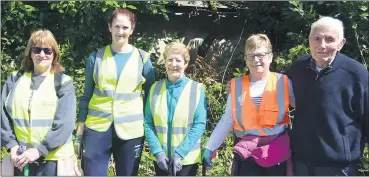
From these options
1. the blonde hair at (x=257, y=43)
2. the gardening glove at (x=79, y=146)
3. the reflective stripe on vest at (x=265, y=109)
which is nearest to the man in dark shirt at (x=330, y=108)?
the reflective stripe on vest at (x=265, y=109)

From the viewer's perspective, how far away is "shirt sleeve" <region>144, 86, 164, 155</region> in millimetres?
4328

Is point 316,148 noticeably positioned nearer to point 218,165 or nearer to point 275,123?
point 275,123

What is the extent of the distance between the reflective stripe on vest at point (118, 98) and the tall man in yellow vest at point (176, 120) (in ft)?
0.35

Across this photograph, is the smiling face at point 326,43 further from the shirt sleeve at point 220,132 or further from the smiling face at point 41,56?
the smiling face at point 41,56

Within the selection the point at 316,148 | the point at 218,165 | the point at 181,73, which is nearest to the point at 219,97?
the point at 218,165

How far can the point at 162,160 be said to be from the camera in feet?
14.1

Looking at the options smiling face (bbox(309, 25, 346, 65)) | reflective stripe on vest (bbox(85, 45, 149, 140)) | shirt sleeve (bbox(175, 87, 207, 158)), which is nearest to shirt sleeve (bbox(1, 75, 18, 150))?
reflective stripe on vest (bbox(85, 45, 149, 140))

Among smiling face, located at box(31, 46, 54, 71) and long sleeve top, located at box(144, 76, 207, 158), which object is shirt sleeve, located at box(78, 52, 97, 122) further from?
long sleeve top, located at box(144, 76, 207, 158)

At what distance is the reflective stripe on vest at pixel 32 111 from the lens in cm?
422

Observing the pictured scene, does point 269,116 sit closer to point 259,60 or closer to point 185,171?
point 259,60

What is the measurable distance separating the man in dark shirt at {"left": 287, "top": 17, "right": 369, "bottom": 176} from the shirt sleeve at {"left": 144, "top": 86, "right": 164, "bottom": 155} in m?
1.06

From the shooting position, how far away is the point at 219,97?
21.6 feet

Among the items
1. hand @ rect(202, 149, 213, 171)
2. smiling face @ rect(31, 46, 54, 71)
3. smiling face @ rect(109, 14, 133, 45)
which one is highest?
smiling face @ rect(109, 14, 133, 45)

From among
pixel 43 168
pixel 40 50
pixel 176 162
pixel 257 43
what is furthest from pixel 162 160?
pixel 40 50
